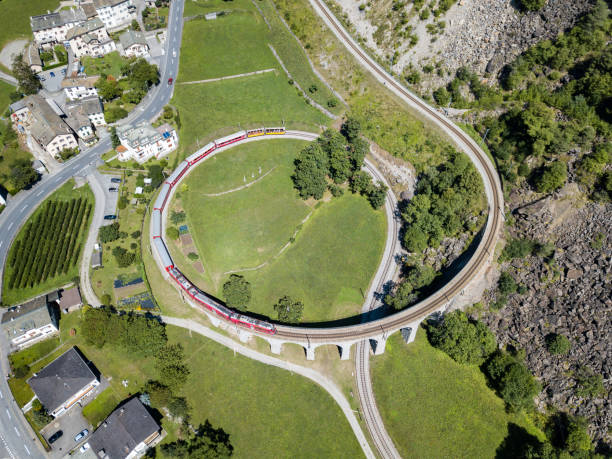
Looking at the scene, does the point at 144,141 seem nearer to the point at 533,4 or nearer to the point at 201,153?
the point at 201,153

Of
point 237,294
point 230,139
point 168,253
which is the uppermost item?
point 230,139

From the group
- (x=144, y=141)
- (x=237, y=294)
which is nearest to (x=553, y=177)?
(x=237, y=294)

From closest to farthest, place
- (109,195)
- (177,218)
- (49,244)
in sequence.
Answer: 1. (49,244)
2. (177,218)
3. (109,195)

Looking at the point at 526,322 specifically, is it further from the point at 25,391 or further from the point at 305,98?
the point at 25,391

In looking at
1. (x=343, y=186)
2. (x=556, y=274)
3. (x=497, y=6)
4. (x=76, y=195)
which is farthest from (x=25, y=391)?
(x=497, y=6)

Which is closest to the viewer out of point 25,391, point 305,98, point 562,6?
point 25,391

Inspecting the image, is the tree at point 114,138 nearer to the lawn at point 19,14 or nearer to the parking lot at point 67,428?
the parking lot at point 67,428

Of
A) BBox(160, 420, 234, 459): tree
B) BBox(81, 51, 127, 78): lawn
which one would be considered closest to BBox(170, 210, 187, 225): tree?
BBox(160, 420, 234, 459): tree
